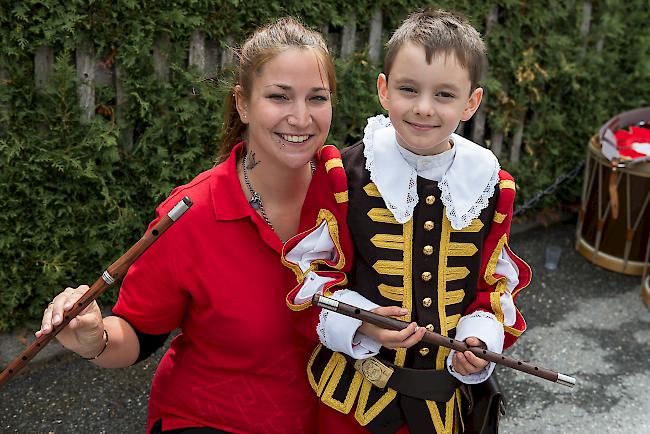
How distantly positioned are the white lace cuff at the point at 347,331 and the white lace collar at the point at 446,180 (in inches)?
8.8

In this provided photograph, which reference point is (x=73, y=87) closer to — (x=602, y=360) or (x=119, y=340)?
(x=119, y=340)

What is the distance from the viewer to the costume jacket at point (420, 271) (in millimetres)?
1802

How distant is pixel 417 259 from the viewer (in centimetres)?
182

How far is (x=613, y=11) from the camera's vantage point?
16.0 feet

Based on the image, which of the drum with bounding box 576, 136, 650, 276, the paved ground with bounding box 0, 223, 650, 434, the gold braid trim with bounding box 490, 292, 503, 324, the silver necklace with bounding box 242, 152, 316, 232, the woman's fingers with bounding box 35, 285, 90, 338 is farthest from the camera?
the drum with bounding box 576, 136, 650, 276

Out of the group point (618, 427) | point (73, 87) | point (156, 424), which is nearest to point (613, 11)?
point (618, 427)

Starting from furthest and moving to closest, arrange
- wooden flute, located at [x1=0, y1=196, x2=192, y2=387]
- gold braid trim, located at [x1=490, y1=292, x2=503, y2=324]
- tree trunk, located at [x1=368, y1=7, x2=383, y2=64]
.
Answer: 1. tree trunk, located at [x1=368, y1=7, x2=383, y2=64]
2. gold braid trim, located at [x1=490, y1=292, x2=503, y2=324]
3. wooden flute, located at [x1=0, y1=196, x2=192, y2=387]

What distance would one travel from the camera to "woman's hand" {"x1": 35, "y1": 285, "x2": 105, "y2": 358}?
1.58 m

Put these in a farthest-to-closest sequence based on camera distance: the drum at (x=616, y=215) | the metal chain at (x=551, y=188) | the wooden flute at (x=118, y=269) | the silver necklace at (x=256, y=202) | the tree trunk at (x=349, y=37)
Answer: the metal chain at (x=551, y=188)
the drum at (x=616, y=215)
the tree trunk at (x=349, y=37)
the silver necklace at (x=256, y=202)
the wooden flute at (x=118, y=269)

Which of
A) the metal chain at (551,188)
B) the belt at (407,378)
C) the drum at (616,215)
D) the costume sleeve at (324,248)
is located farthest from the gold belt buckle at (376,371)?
the metal chain at (551,188)

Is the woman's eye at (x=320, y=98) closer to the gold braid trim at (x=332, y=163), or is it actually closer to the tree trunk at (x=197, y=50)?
the gold braid trim at (x=332, y=163)

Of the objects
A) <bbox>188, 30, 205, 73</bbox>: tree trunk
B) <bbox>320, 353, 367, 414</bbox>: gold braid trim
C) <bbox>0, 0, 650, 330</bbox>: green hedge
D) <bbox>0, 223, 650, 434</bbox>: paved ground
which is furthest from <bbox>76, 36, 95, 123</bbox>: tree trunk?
<bbox>320, 353, 367, 414</bbox>: gold braid trim

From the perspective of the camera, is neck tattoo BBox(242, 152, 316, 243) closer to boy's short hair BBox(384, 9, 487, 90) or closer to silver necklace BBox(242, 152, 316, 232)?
silver necklace BBox(242, 152, 316, 232)

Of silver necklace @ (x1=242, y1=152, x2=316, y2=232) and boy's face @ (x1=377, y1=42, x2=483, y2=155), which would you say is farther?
silver necklace @ (x1=242, y1=152, x2=316, y2=232)
